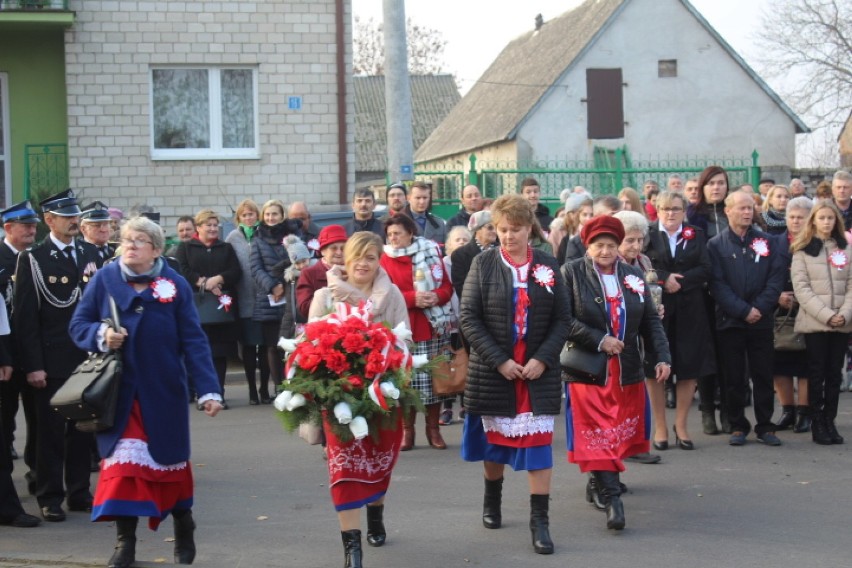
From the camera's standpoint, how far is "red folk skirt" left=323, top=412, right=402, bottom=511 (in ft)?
21.4

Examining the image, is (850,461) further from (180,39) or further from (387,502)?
(180,39)

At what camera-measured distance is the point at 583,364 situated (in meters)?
7.57

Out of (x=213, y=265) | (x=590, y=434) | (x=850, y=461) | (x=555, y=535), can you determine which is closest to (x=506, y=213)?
(x=590, y=434)

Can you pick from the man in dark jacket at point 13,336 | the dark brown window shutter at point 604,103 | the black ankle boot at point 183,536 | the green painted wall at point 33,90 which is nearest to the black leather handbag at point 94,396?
the black ankle boot at point 183,536

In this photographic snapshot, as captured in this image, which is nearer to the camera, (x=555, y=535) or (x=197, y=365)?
(x=197, y=365)

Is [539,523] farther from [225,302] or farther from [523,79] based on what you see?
[523,79]

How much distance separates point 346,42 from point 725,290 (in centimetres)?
1132

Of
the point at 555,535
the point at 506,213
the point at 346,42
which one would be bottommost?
the point at 555,535

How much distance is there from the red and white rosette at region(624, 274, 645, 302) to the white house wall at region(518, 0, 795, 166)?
30.7 metres

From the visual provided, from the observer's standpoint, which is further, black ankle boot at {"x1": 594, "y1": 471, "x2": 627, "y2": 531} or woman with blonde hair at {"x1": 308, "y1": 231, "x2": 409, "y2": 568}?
black ankle boot at {"x1": 594, "y1": 471, "x2": 627, "y2": 531}

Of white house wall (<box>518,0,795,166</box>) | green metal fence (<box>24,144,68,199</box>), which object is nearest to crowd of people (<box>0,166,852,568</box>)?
green metal fence (<box>24,144,68,199</box>)

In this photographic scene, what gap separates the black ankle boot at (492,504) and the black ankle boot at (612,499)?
25.4 inches

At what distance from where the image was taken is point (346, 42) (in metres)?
19.9

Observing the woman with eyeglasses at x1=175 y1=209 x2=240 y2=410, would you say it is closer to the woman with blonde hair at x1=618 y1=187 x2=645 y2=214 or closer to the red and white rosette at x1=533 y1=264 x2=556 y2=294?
the woman with blonde hair at x1=618 y1=187 x2=645 y2=214
